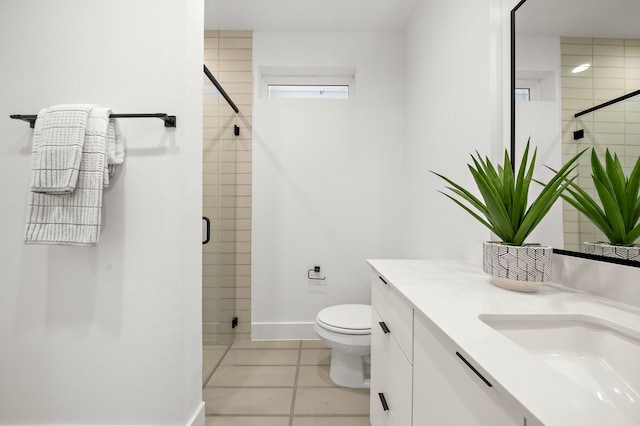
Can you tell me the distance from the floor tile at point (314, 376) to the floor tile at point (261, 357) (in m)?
0.13

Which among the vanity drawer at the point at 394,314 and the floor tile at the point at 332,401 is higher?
the vanity drawer at the point at 394,314

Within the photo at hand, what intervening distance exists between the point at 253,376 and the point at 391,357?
1.21 metres

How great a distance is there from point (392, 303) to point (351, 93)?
2074 millimetres

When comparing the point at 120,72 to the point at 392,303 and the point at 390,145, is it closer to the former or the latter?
the point at 392,303

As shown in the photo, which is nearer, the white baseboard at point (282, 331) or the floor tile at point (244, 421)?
the floor tile at point (244, 421)

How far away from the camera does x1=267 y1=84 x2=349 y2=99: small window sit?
2.50 meters

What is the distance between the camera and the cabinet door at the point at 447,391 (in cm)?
46

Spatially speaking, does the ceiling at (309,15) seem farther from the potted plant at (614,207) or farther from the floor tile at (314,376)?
the floor tile at (314,376)

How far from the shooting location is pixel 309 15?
2.14m

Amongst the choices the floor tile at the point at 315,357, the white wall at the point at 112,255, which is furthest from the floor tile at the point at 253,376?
the white wall at the point at 112,255

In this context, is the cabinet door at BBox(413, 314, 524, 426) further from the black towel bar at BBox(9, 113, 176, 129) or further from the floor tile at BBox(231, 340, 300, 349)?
the floor tile at BBox(231, 340, 300, 349)

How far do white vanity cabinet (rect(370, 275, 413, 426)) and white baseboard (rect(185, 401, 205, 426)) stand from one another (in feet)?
2.70

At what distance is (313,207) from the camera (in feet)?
7.73

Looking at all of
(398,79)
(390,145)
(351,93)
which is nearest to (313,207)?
(390,145)
